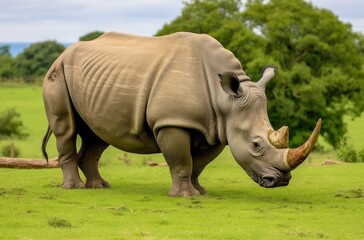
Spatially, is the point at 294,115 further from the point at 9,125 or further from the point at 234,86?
the point at 234,86

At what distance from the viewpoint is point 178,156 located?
45.6ft

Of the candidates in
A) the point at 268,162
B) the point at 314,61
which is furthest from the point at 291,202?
the point at 314,61

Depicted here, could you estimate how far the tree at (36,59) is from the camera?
72.0 meters

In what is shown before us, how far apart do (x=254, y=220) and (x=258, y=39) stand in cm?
2825

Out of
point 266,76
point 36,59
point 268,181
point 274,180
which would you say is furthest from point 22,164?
point 36,59

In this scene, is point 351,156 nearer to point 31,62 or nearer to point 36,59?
point 31,62

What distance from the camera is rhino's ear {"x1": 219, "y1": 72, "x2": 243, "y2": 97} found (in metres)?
13.4

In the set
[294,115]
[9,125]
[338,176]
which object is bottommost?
[9,125]

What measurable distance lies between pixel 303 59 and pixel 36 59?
36.3 m

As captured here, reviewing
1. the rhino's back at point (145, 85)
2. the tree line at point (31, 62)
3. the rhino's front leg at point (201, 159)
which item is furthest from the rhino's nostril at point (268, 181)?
the tree line at point (31, 62)

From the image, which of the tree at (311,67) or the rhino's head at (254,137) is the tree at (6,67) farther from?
the rhino's head at (254,137)

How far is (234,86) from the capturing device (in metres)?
13.6

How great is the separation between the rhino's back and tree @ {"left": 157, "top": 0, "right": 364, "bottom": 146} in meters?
21.8

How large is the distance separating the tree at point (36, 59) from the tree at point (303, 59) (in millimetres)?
31390
